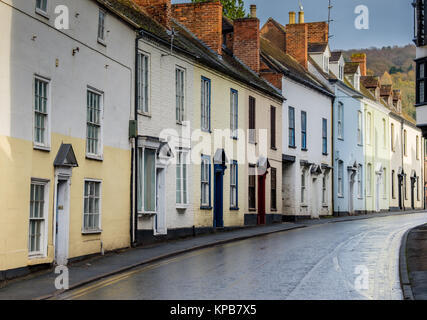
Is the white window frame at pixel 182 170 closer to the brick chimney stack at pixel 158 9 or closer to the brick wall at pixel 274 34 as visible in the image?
the brick chimney stack at pixel 158 9

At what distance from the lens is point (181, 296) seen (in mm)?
12672

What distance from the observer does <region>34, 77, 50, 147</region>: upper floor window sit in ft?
53.2

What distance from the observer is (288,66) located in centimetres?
3969

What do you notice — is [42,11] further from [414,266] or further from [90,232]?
[414,266]

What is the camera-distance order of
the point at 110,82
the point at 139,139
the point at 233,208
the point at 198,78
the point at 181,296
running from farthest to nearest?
the point at 233,208 < the point at 198,78 < the point at 139,139 < the point at 110,82 < the point at 181,296

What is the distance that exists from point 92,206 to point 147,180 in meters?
3.67

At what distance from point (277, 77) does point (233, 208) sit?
30.1ft

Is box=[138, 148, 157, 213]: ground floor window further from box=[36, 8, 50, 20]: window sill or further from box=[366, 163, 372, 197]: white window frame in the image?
box=[366, 163, 372, 197]: white window frame

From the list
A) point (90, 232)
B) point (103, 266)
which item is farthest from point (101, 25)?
point (103, 266)

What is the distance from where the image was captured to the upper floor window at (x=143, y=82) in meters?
22.2

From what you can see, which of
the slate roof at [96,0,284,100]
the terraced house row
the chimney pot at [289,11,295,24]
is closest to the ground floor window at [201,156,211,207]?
the terraced house row

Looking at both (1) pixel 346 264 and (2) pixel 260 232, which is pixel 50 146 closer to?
(1) pixel 346 264
